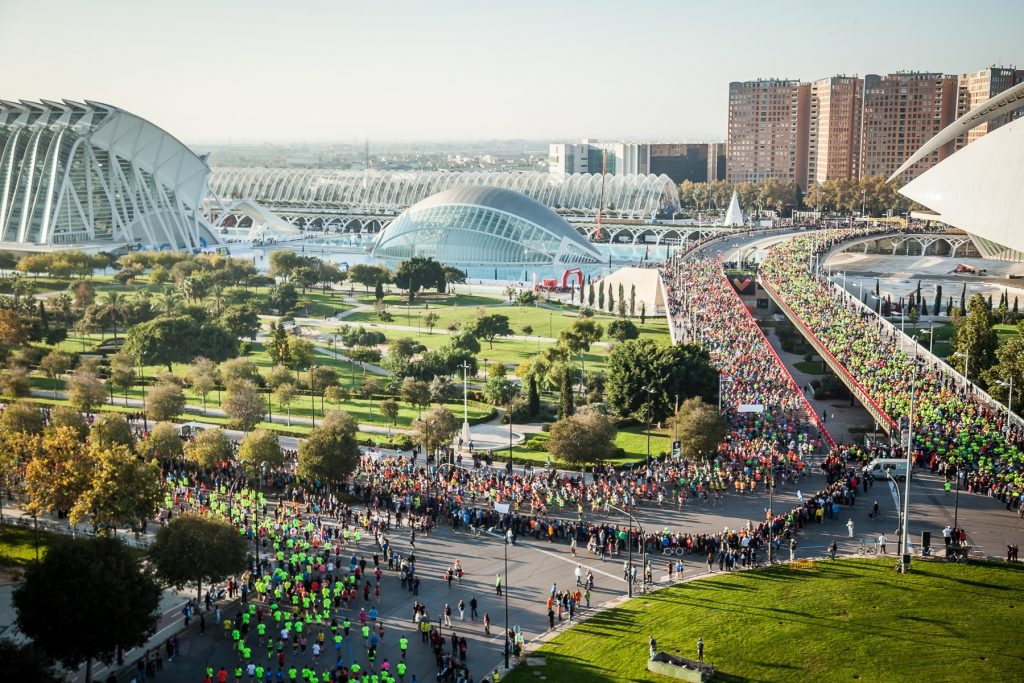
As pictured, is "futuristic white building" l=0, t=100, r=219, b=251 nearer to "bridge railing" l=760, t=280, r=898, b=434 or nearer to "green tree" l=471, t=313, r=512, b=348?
"green tree" l=471, t=313, r=512, b=348

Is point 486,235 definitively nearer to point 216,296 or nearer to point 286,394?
point 216,296

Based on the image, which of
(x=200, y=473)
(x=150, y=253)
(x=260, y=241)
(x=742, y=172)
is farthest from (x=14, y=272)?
(x=742, y=172)

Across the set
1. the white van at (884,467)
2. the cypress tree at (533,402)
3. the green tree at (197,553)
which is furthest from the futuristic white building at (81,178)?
the white van at (884,467)

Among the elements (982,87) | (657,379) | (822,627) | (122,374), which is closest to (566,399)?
(657,379)

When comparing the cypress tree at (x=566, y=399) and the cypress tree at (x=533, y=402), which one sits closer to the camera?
the cypress tree at (x=566, y=399)

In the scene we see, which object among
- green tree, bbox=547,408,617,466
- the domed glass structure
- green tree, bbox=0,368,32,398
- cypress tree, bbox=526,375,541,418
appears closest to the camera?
green tree, bbox=547,408,617,466

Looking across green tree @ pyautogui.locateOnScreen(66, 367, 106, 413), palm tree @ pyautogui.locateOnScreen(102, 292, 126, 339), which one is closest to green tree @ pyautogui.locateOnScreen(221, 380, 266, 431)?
green tree @ pyautogui.locateOnScreen(66, 367, 106, 413)

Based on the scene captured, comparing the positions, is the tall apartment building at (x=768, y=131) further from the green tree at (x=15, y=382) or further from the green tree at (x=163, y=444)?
the green tree at (x=163, y=444)
